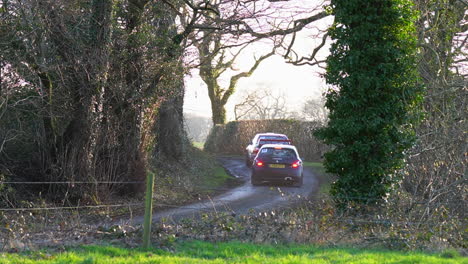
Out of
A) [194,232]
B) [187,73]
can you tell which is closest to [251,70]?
[187,73]

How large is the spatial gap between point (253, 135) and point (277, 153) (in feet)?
66.7

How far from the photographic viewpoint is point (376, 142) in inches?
525

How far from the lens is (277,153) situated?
72.4 ft

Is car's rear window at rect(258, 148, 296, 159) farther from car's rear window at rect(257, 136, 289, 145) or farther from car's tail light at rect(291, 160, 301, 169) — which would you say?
car's rear window at rect(257, 136, 289, 145)

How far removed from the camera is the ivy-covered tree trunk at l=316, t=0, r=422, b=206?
1327 centimetres

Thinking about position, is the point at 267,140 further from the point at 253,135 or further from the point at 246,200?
the point at 253,135

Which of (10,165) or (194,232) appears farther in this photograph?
(10,165)

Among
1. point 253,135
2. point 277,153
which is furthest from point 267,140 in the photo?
point 253,135

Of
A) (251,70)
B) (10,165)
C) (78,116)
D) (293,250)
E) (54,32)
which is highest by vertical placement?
(251,70)

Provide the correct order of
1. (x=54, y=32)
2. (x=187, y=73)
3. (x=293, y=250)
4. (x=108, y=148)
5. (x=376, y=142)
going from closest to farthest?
(x=293, y=250), (x=376, y=142), (x=54, y=32), (x=108, y=148), (x=187, y=73)

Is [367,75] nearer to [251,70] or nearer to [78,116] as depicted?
[78,116]

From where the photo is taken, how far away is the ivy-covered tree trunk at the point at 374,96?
1327cm

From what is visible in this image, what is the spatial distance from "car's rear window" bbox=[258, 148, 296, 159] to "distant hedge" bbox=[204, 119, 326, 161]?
15.1m

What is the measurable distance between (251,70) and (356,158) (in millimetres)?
31305
